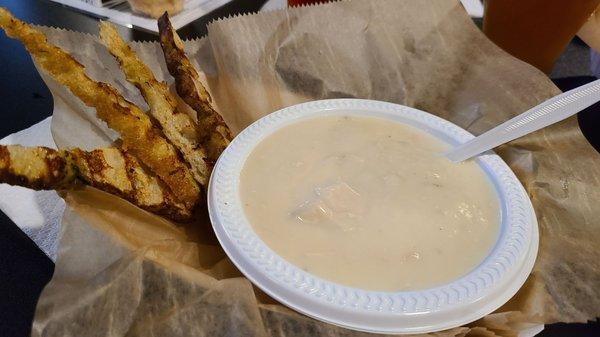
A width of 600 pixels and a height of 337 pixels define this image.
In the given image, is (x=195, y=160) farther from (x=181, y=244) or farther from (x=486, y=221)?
(x=486, y=221)

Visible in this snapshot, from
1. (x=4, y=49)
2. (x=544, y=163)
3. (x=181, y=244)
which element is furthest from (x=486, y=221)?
(x=4, y=49)

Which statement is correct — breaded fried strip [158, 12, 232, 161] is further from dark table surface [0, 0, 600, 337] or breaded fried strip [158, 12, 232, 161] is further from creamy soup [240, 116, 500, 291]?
dark table surface [0, 0, 600, 337]

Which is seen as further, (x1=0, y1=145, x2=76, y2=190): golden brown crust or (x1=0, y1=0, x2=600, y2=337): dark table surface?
(x1=0, y1=0, x2=600, y2=337): dark table surface

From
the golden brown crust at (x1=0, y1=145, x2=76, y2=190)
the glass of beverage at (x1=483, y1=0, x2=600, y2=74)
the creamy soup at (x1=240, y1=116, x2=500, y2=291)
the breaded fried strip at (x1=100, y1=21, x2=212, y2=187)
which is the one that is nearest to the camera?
Result: the golden brown crust at (x1=0, y1=145, x2=76, y2=190)

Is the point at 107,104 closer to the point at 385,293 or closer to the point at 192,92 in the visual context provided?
the point at 192,92

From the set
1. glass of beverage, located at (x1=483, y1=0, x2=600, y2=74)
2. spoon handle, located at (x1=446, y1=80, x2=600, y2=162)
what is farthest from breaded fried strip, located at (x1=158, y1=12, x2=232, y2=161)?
glass of beverage, located at (x1=483, y1=0, x2=600, y2=74)

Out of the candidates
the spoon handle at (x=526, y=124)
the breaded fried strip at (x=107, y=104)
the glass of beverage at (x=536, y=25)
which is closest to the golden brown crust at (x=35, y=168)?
the breaded fried strip at (x=107, y=104)

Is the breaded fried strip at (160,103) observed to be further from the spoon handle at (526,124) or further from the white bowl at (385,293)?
the spoon handle at (526,124)
